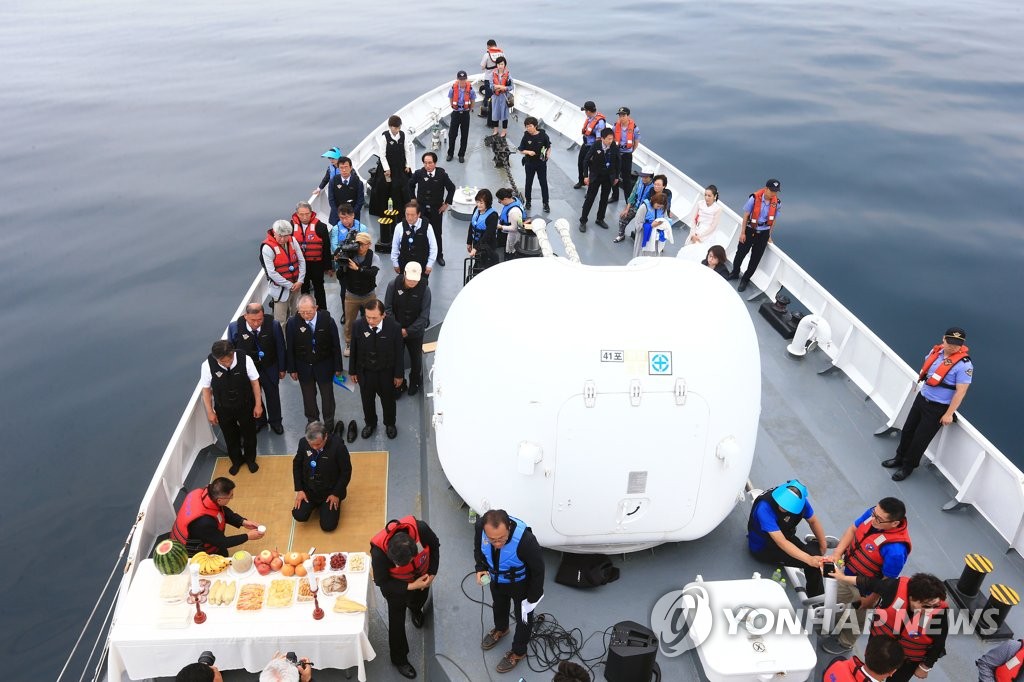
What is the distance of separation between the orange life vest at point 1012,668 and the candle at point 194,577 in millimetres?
5450

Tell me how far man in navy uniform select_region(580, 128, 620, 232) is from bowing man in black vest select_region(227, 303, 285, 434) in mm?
5890

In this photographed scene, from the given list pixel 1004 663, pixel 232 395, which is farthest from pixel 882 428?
pixel 232 395

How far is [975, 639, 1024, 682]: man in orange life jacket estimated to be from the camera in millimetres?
4324

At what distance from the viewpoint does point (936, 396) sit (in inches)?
252

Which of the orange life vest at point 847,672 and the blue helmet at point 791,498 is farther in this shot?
the blue helmet at point 791,498

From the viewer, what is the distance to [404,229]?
26.9 feet

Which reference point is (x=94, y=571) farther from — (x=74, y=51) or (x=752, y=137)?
(x=74, y=51)

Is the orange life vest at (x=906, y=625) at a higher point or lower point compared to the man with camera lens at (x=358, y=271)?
lower

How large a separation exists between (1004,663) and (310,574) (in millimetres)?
4778

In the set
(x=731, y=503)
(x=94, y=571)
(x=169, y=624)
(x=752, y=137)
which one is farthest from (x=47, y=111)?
(x=731, y=503)

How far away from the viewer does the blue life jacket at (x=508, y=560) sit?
452cm

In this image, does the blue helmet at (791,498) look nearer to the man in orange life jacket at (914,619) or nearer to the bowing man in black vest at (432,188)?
the man in orange life jacket at (914,619)

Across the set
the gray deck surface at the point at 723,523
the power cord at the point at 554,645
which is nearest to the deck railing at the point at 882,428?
the gray deck surface at the point at 723,523

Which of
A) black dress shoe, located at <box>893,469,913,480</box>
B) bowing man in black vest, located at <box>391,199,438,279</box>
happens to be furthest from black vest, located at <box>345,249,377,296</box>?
black dress shoe, located at <box>893,469,913,480</box>
